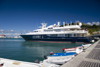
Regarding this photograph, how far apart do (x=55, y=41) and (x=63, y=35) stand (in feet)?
13.2

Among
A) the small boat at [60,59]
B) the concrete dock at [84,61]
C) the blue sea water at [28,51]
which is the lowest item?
the blue sea water at [28,51]

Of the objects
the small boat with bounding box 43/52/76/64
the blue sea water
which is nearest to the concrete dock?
the small boat with bounding box 43/52/76/64

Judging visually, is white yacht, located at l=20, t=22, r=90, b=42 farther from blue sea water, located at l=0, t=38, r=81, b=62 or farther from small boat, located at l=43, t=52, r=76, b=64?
small boat, located at l=43, t=52, r=76, b=64

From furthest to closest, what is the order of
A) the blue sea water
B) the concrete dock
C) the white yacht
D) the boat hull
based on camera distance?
the white yacht, the boat hull, the blue sea water, the concrete dock

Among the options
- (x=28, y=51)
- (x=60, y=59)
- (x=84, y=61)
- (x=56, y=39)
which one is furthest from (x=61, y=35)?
(x=84, y=61)

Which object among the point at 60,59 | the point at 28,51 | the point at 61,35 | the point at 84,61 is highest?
the point at 61,35

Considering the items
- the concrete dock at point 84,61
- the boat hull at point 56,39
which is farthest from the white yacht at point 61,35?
the concrete dock at point 84,61

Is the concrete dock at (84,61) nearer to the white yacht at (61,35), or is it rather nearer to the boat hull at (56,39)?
the boat hull at (56,39)

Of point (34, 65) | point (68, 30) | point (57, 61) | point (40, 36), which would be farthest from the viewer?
point (40, 36)

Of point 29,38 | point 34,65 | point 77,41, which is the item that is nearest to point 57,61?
point 34,65

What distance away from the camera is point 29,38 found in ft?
123

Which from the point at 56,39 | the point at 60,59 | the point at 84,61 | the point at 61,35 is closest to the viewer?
the point at 84,61

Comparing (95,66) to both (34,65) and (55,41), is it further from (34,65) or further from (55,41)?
(55,41)

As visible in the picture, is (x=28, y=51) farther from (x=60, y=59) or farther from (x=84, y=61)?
(x=84, y=61)
